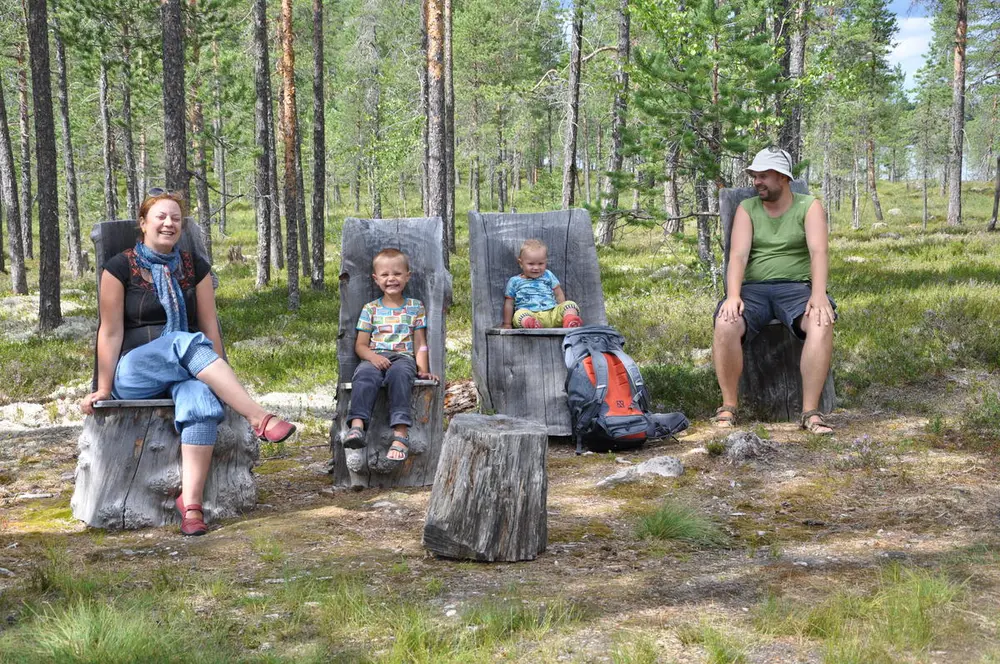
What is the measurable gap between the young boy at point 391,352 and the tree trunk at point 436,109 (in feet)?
23.7

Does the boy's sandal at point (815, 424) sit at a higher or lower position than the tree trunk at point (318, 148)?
lower

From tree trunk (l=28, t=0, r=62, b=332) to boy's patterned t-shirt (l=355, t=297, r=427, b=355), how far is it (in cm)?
854

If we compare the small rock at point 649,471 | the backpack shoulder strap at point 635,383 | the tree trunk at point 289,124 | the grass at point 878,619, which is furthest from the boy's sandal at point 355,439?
the tree trunk at point 289,124

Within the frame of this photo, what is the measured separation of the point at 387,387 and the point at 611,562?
2.11 meters

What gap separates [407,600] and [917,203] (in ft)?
198

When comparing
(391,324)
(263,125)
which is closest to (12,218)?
(263,125)

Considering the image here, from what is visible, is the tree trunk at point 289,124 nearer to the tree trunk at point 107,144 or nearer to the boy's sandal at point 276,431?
the tree trunk at point 107,144

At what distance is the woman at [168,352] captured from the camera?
4.36 meters

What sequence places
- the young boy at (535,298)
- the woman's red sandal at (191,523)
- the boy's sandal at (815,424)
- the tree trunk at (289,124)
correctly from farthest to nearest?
the tree trunk at (289,124), the young boy at (535,298), the boy's sandal at (815,424), the woman's red sandal at (191,523)

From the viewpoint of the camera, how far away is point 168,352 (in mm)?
4500

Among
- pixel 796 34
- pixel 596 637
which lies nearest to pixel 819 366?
pixel 596 637

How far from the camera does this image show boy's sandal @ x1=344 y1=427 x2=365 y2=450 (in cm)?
486

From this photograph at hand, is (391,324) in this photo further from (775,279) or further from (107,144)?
(107,144)

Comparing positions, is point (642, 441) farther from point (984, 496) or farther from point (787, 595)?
point (787, 595)
